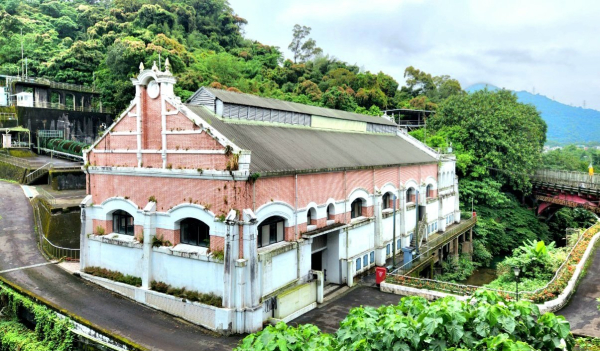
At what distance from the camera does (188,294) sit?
17.1 meters

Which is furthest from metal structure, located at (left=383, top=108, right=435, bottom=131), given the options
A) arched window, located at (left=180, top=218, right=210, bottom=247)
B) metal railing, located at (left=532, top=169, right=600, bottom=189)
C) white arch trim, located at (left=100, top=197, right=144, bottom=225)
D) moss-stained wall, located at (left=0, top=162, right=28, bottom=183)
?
arched window, located at (left=180, top=218, right=210, bottom=247)

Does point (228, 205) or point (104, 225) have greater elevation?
point (228, 205)

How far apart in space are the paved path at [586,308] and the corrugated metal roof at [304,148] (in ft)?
38.3

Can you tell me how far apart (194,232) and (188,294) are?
260 cm

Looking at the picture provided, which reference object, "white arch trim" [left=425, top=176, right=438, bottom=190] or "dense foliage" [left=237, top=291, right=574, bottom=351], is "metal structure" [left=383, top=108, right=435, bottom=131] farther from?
"dense foliage" [left=237, top=291, right=574, bottom=351]

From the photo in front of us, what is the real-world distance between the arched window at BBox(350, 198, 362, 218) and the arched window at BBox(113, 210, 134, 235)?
39.1 ft

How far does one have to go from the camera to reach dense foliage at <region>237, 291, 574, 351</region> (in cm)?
728

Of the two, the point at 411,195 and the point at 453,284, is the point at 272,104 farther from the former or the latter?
the point at 453,284

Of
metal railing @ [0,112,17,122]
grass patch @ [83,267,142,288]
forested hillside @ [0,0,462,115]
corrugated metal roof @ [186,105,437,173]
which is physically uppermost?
forested hillside @ [0,0,462,115]

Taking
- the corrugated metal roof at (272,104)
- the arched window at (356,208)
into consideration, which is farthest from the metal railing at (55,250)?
the arched window at (356,208)

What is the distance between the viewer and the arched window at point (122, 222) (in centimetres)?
2053

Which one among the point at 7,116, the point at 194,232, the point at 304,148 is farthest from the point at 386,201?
the point at 7,116

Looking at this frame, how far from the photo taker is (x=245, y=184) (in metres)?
15.8

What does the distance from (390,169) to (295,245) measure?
11.2 meters
